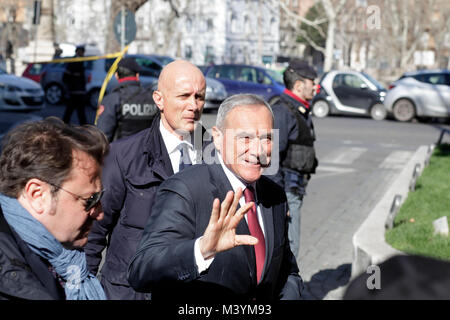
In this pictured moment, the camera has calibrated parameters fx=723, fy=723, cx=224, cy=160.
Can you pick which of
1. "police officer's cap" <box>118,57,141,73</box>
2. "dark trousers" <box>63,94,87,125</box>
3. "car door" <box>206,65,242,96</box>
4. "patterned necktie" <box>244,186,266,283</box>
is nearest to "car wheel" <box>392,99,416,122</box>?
"car door" <box>206,65,242,96</box>

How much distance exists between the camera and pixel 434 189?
30.4 ft

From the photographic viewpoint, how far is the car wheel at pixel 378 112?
23.1 metres

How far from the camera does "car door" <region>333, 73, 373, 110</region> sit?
23.2 meters

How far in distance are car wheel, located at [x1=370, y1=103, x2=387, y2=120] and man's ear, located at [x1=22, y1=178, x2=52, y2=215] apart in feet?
70.7

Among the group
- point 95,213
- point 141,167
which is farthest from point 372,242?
point 95,213

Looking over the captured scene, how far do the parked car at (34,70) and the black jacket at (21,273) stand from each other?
22585 millimetres

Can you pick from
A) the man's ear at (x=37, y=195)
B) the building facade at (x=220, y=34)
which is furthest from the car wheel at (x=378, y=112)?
the building facade at (x=220, y=34)

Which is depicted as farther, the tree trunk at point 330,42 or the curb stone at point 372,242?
the tree trunk at point 330,42

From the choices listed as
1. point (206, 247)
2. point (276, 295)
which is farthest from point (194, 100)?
point (206, 247)

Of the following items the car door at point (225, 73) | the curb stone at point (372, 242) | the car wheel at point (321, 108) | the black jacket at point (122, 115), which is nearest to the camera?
the curb stone at point (372, 242)

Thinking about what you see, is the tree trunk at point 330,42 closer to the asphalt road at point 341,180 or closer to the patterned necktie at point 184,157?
the asphalt road at point 341,180

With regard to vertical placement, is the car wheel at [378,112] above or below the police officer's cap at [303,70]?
below

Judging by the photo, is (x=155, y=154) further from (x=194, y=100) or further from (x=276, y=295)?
(x=276, y=295)

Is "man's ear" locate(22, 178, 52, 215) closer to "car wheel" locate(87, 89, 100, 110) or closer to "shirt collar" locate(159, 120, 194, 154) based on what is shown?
"shirt collar" locate(159, 120, 194, 154)
